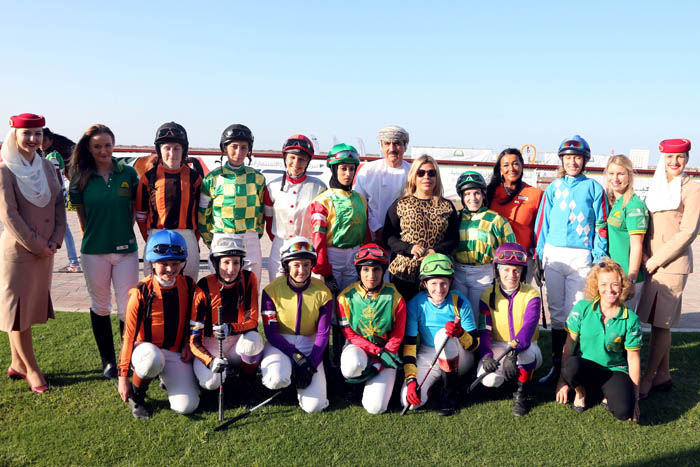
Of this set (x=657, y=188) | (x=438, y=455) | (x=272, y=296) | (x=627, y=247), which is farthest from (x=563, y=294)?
(x=272, y=296)

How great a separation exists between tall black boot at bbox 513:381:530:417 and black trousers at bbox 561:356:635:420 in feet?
1.16

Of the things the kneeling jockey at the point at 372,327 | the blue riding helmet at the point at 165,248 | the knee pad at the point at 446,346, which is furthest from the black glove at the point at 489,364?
the blue riding helmet at the point at 165,248

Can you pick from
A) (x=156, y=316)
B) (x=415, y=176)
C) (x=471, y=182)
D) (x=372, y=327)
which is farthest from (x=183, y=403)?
(x=471, y=182)

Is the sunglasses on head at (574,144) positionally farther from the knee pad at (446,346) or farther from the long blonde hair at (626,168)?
the knee pad at (446,346)

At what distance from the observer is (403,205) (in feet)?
14.0

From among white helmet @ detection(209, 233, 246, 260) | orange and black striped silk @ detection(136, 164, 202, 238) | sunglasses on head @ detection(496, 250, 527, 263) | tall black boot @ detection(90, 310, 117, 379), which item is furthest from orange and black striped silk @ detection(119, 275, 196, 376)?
sunglasses on head @ detection(496, 250, 527, 263)

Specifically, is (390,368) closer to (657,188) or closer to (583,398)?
(583,398)

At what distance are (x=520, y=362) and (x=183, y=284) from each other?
9.04 feet

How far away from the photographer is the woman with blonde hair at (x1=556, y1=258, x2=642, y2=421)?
12.2 feet

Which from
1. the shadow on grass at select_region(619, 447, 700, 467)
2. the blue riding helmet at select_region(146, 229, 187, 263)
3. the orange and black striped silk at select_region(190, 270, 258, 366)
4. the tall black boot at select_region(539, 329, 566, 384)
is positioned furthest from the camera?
the tall black boot at select_region(539, 329, 566, 384)

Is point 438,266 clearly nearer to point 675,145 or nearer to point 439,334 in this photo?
point 439,334

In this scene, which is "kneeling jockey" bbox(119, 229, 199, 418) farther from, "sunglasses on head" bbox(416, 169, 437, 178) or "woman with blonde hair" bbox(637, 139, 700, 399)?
"woman with blonde hair" bbox(637, 139, 700, 399)

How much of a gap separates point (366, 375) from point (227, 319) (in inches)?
47.5

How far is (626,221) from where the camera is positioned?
4137 mm
